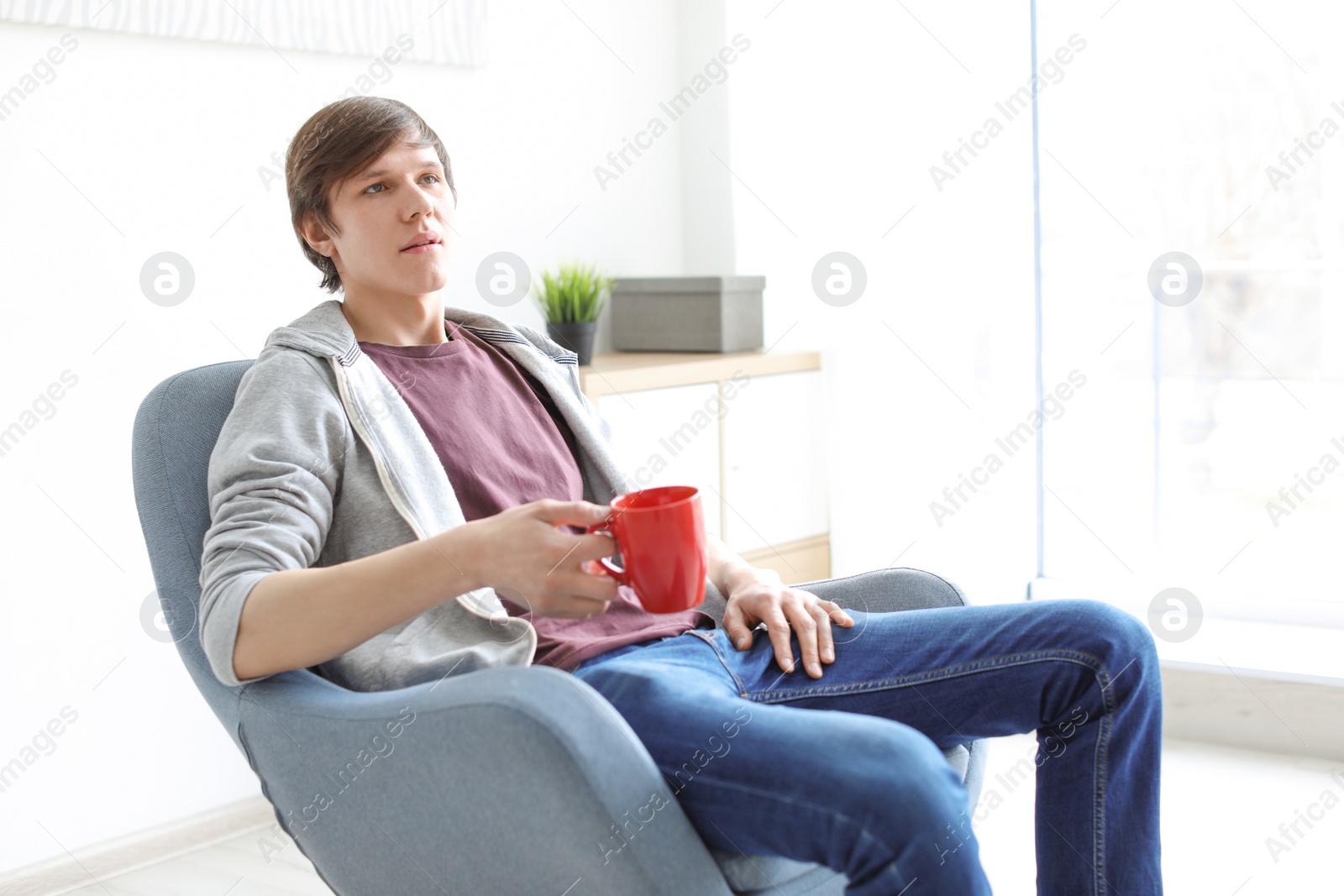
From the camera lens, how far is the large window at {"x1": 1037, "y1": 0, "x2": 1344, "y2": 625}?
2.70 metres

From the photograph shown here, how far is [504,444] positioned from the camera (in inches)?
53.9

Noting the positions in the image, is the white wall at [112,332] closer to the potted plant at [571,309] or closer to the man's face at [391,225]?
the potted plant at [571,309]

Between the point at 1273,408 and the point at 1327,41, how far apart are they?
104cm

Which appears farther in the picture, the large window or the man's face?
the large window

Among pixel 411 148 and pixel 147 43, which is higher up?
pixel 147 43

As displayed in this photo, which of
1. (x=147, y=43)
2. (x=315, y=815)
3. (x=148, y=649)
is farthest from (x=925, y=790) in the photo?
(x=147, y=43)

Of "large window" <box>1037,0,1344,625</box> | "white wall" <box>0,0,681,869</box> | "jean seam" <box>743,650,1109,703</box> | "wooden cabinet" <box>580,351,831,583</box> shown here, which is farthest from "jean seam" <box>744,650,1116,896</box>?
"large window" <box>1037,0,1344,625</box>

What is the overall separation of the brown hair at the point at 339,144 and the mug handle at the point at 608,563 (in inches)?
23.2

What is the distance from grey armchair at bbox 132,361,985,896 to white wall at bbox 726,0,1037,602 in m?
1.58

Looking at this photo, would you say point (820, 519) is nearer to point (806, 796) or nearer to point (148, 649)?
point (148, 649)

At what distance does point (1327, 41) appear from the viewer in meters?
2.67

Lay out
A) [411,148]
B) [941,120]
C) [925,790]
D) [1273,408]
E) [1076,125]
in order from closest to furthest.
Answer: [925,790]
[411,148]
[941,120]
[1076,125]
[1273,408]

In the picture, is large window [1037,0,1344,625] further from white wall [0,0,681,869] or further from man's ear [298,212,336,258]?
man's ear [298,212,336,258]

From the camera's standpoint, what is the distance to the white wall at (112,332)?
1.89m
